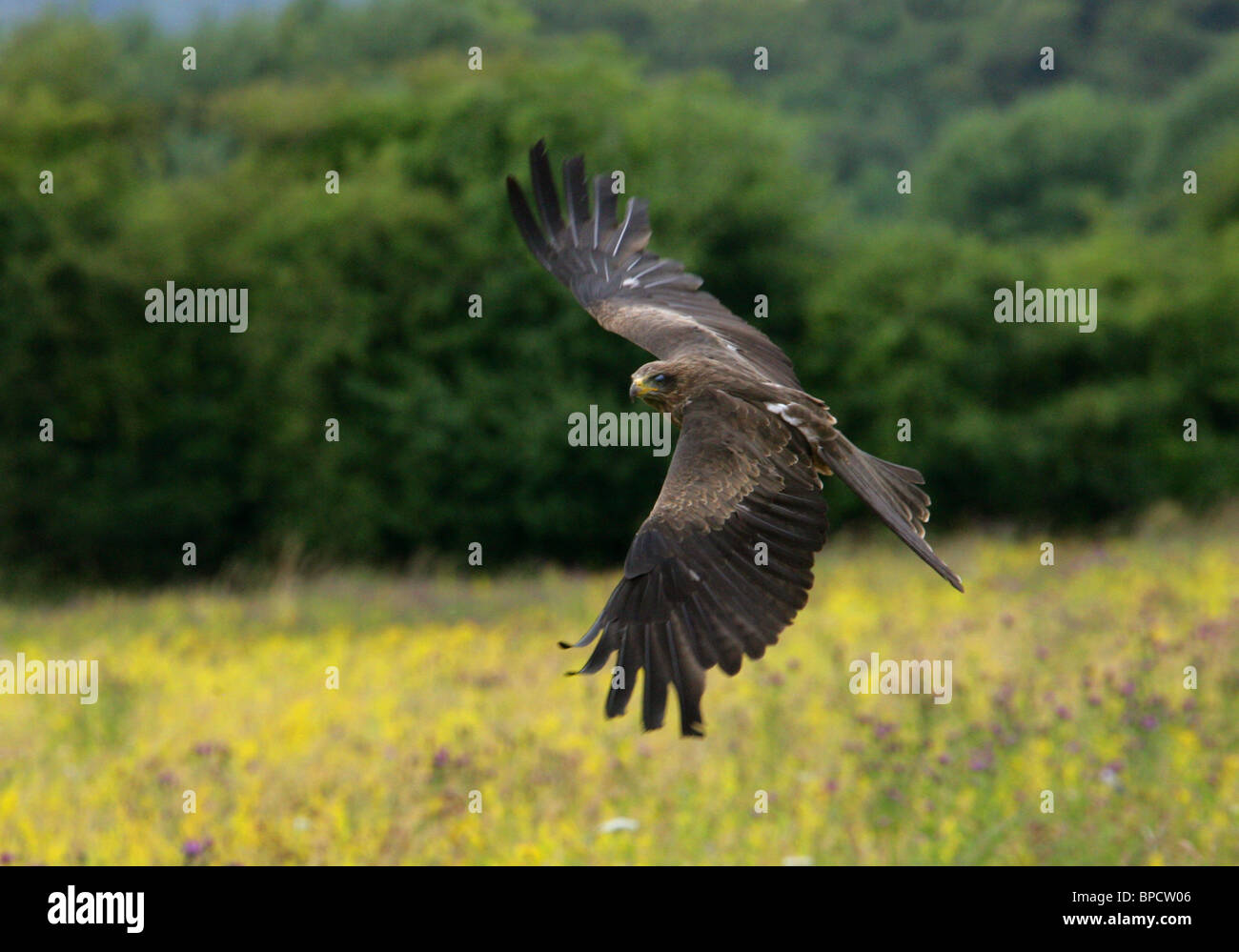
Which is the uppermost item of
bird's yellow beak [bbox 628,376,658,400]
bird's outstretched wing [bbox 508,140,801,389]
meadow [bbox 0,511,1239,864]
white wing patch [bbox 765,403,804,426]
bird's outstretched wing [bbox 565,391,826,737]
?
bird's outstretched wing [bbox 508,140,801,389]

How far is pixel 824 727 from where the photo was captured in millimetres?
6727

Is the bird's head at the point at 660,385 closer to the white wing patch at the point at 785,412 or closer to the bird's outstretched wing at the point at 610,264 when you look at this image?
the white wing patch at the point at 785,412

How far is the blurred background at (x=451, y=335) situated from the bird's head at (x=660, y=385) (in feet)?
39.4

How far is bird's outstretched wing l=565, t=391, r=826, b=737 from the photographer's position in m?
4.24

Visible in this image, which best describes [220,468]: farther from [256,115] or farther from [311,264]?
[256,115]

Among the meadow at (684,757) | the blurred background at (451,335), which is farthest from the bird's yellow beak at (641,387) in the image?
the blurred background at (451,335)

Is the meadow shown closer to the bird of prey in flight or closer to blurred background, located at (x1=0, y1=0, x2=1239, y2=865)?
blurred background, located at (x1=0, y1=0, x2=1239, y2=865)

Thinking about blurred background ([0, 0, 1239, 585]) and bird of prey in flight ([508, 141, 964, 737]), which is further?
blurred background ([0, 0, 1239, 585])

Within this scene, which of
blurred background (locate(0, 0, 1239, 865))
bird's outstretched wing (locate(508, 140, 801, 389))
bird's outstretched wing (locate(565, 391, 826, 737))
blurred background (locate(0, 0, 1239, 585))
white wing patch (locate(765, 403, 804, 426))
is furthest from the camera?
blurred background (locate(0, 0, 1239, 585))

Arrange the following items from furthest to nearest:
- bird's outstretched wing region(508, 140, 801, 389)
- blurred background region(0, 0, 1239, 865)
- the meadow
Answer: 1. bird's outstretched wing region(508, 140, 801, 389)
2. blurred background region(0, 0, 1239, 865)
3. the meadow

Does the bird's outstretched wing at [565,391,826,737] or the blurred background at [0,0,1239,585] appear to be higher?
the blurred background at [0,0,1239,585]

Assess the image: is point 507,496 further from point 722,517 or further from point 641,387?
point 722,517

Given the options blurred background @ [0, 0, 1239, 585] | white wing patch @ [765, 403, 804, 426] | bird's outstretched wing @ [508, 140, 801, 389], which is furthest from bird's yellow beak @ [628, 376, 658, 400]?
blurred background @ [0, 0, 1239, 585]

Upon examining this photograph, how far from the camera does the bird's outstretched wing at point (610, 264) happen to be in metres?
6.72
